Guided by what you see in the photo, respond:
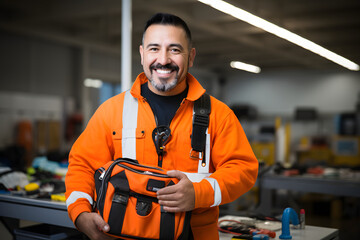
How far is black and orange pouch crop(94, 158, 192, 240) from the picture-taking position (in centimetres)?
148

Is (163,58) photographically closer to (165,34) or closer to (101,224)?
(165,34)

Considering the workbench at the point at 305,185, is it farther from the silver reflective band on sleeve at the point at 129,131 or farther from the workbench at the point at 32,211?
the silver reflective band on sleeve at the point at 129,131

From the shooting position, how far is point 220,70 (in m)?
11.2

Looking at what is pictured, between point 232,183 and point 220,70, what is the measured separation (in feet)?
32.3

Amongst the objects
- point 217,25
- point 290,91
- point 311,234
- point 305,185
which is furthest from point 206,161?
point 290,91

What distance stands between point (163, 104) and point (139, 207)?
0.50 meters

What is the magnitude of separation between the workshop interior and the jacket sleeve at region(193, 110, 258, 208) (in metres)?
0.52

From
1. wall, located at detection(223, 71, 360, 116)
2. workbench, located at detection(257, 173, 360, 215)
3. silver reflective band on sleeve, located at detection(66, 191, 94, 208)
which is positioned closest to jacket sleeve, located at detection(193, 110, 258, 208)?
silver reflective band on sleeve, located at detection(66, 191, 94, 208)

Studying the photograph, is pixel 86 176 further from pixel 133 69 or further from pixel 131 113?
pixel 133 69

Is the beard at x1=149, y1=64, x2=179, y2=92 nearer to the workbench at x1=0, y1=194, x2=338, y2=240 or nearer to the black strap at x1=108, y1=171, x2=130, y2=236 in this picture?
the black strap at x1=108, y1=171, x2=130, y2=236

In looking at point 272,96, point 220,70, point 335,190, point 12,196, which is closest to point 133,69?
point 12,196

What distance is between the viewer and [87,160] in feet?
5.67

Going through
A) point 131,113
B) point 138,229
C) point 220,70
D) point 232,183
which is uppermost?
point 220,70

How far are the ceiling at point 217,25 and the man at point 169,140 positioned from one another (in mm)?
3115
